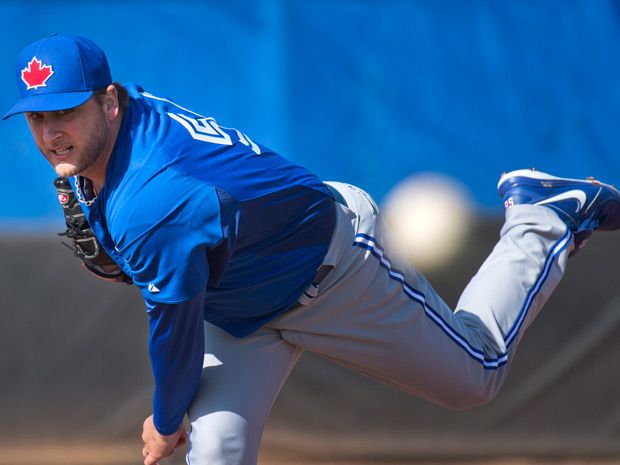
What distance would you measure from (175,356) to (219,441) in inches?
13.7

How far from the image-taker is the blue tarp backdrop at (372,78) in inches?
199

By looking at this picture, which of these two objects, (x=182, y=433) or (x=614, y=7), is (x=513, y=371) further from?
(x=182, y=433)

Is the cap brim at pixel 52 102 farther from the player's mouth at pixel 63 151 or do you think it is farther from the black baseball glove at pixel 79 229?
the black baseball glove at pixel 79 229

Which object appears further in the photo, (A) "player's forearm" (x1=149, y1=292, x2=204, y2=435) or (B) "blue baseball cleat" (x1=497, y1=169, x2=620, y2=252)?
(B) "blue baseball cleat" (x1=497, y1=169, x2=620, y2=252)

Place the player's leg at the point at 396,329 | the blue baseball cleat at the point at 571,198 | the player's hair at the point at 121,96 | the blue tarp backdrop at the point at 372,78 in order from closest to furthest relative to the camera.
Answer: the player's hair at the point at 121,96
the player's leg at the point at 396,329
the blue baseball cleat at the point at 571,198
the blue tarp backdrop at the point at 372,78

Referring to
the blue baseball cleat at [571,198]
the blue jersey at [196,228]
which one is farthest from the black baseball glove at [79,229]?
the blue baseball cleat at [571,198]

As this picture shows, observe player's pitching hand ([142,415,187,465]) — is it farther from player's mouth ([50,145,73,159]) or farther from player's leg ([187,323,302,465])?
player's mouth ([50,145,73,159])

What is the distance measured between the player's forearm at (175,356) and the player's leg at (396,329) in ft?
1.22

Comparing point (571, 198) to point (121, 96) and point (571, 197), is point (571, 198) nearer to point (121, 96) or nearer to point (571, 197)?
point (571, 197)

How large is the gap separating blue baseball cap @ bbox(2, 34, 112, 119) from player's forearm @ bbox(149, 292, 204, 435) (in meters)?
0.61

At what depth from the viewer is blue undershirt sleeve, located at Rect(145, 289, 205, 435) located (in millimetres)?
2613

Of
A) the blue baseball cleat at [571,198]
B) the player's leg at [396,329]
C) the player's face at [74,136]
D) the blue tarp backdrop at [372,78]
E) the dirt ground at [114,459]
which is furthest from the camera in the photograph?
the blue tarp backdrop at [372,78]

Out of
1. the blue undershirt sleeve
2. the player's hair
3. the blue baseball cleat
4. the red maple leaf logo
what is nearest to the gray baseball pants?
the blue undershirt sleeve

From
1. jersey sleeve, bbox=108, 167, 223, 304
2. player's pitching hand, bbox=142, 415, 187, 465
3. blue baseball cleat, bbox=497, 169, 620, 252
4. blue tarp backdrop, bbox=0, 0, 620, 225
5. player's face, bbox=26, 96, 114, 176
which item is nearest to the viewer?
jersey sleeve, bbox=108, 167, 223, 304
